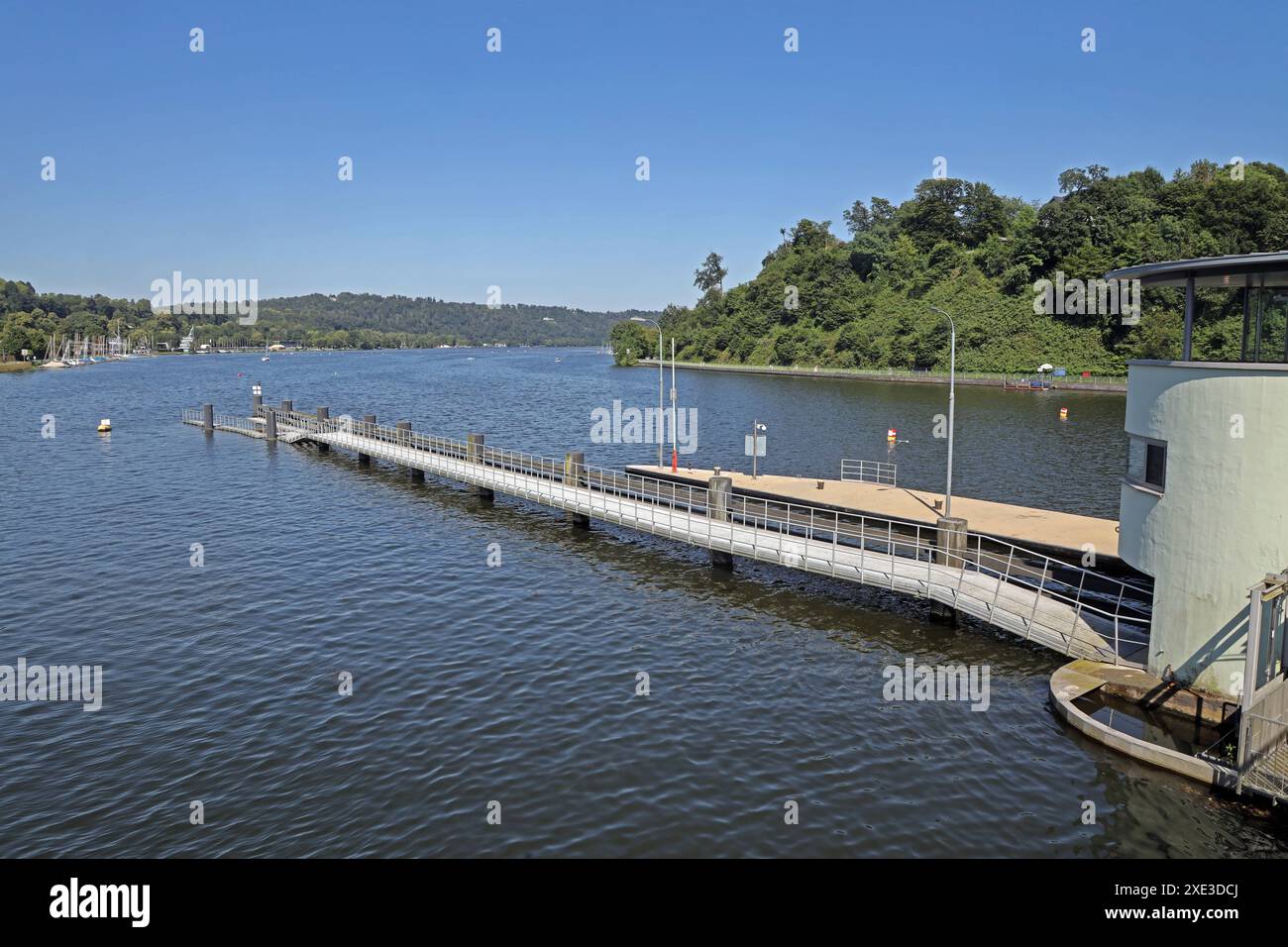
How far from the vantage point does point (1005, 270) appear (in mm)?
151375

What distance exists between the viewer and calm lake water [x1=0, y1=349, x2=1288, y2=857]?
16.8m

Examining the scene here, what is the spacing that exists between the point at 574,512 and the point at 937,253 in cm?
15375

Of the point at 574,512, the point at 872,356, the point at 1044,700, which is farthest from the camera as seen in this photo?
the point at 872,356

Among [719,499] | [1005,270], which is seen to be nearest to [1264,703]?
[719,499]

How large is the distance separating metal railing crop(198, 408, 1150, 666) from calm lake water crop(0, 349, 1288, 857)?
1.48 m

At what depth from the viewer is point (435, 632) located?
91.4 feet

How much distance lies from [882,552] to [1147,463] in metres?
11.7

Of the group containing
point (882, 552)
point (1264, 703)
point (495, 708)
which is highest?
point (882, 552)

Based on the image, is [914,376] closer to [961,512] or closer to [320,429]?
[320,429]

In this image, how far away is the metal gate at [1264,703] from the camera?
15977mm

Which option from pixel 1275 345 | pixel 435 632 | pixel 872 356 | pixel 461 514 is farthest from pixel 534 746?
pixel 872 356

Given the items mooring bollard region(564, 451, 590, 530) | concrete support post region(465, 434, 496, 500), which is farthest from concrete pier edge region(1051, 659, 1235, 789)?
concrete support post region(465, 434, 496, 500)

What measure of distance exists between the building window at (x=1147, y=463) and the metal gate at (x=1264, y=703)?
388 centimetres
